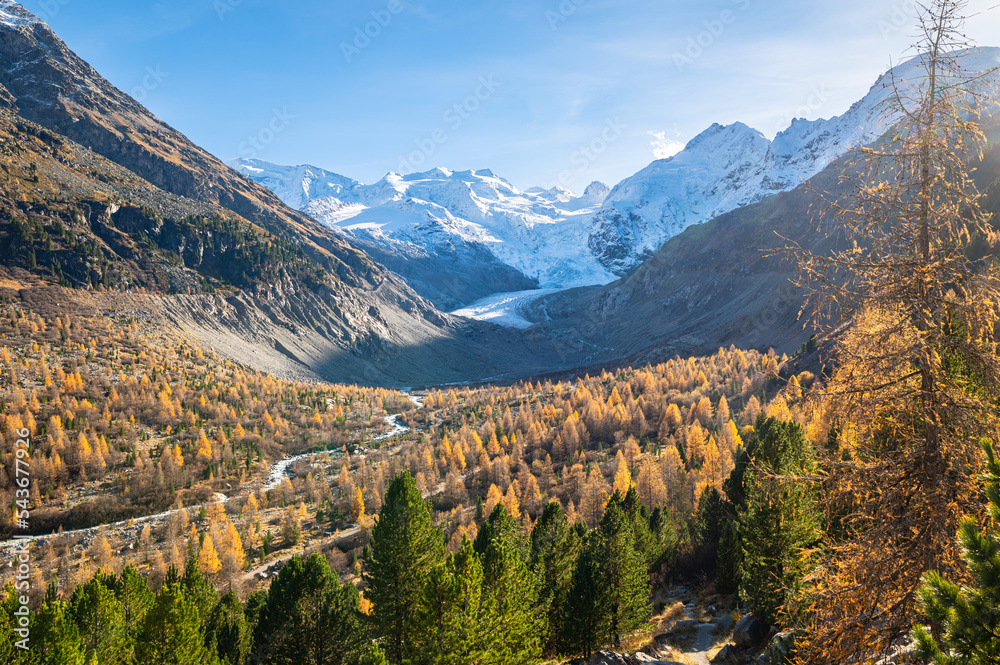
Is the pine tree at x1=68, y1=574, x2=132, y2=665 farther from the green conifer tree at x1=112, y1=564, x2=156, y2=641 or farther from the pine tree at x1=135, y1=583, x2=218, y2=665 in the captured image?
the green conifer tree at x1=112, y1=564, x2=156, y2=641

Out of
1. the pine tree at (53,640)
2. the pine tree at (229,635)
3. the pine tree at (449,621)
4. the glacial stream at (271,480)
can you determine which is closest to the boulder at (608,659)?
the pine tree at (449,621)

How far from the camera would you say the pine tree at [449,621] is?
54.5 feet

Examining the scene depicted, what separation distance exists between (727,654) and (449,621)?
45.8 ft

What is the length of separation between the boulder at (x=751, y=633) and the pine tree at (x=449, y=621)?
13.2 metres

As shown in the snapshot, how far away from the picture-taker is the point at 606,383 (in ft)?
491

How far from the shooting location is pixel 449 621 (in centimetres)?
1672

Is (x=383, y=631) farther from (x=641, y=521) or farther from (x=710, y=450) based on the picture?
(x=710, y=450)

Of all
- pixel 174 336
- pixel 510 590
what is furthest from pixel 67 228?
pixel 510 590

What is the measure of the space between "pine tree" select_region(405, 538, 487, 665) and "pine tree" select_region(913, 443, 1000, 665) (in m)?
13.1

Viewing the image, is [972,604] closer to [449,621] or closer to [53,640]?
[449,621]

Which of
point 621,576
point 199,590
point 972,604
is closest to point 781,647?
point 972,604

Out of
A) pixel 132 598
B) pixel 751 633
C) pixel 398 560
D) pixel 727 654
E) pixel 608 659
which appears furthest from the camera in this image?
pixel 132 598

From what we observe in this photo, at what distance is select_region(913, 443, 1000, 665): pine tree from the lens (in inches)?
225

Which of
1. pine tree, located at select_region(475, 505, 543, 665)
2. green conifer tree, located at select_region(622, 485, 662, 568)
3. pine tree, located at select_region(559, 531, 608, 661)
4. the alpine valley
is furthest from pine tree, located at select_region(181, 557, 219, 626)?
green conifer tree, located at select_region(622, 485, 662, 568)
